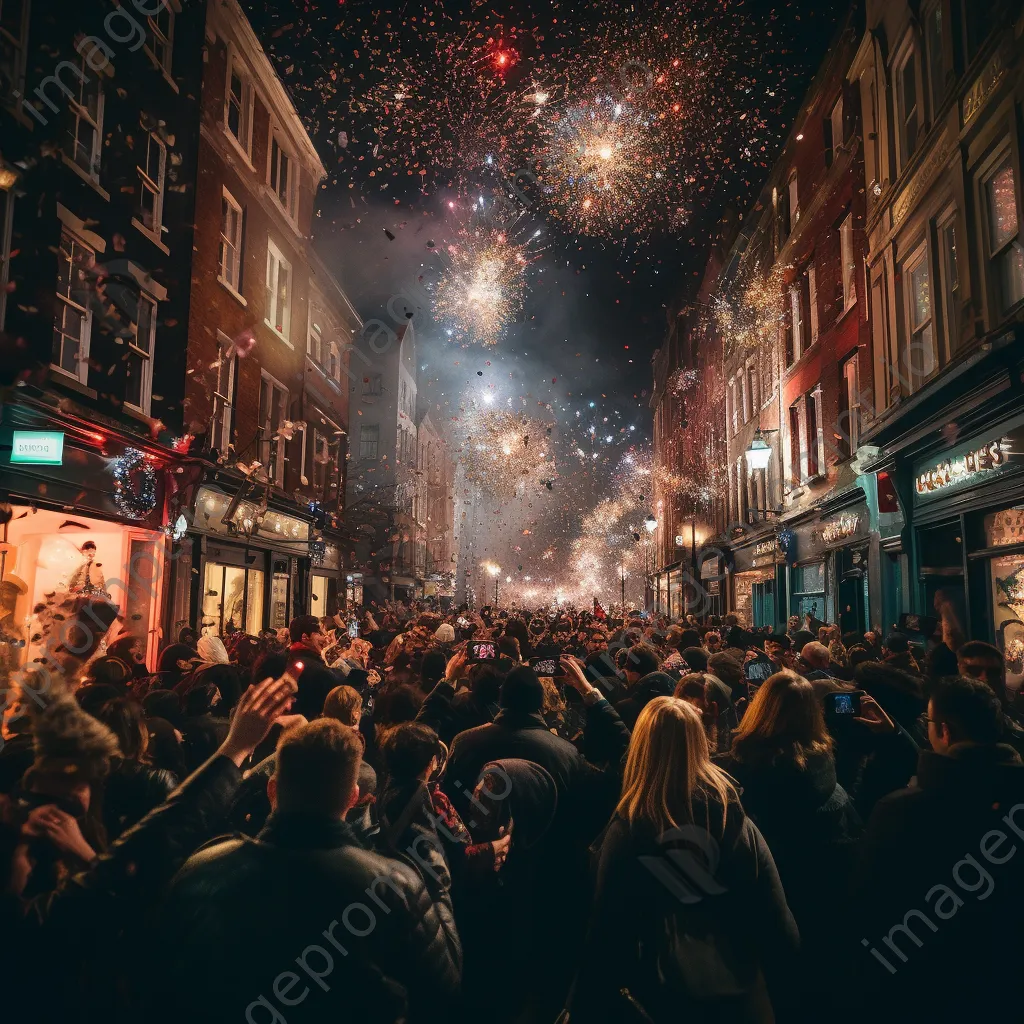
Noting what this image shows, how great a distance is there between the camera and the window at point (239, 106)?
751 inches

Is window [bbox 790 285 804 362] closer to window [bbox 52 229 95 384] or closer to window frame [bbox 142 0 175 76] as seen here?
window frame [bbox 142 0 175 76]

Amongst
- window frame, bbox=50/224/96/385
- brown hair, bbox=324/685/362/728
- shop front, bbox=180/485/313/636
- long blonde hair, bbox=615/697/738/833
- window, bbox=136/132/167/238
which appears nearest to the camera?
long blonde hair, bbox=615/697/738/833

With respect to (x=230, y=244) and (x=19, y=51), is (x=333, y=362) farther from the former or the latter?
(x=19, y=51)

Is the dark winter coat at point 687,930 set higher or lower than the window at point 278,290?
lower

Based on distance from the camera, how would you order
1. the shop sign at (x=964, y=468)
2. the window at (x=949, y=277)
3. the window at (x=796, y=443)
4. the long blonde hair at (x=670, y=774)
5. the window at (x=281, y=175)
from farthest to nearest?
the window at (x=281, y=175) → the window at (x=796, y=443) → the window at (x=949, y=277) → the shop sign at (x=964, y=468) → the long blonde hair at (x=670, y=774)

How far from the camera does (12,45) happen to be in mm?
11445

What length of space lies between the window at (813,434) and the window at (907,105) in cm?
692

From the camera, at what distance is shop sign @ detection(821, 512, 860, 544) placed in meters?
17.9

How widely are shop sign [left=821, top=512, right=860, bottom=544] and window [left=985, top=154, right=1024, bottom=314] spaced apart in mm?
7678

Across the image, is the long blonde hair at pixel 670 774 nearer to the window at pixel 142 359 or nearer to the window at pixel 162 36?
the window at pixel 142 359

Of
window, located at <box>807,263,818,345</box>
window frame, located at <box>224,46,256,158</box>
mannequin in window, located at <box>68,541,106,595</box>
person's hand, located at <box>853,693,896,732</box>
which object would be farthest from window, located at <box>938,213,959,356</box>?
window frame, located at <box>224,46,256,158</box>

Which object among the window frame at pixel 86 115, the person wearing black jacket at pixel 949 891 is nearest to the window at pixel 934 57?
the person wearing black jacket at pixel 949 891

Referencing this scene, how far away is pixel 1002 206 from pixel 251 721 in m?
12.1

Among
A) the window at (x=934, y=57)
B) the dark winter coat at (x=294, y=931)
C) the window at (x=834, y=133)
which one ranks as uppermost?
the window at (x=834, y=133)
